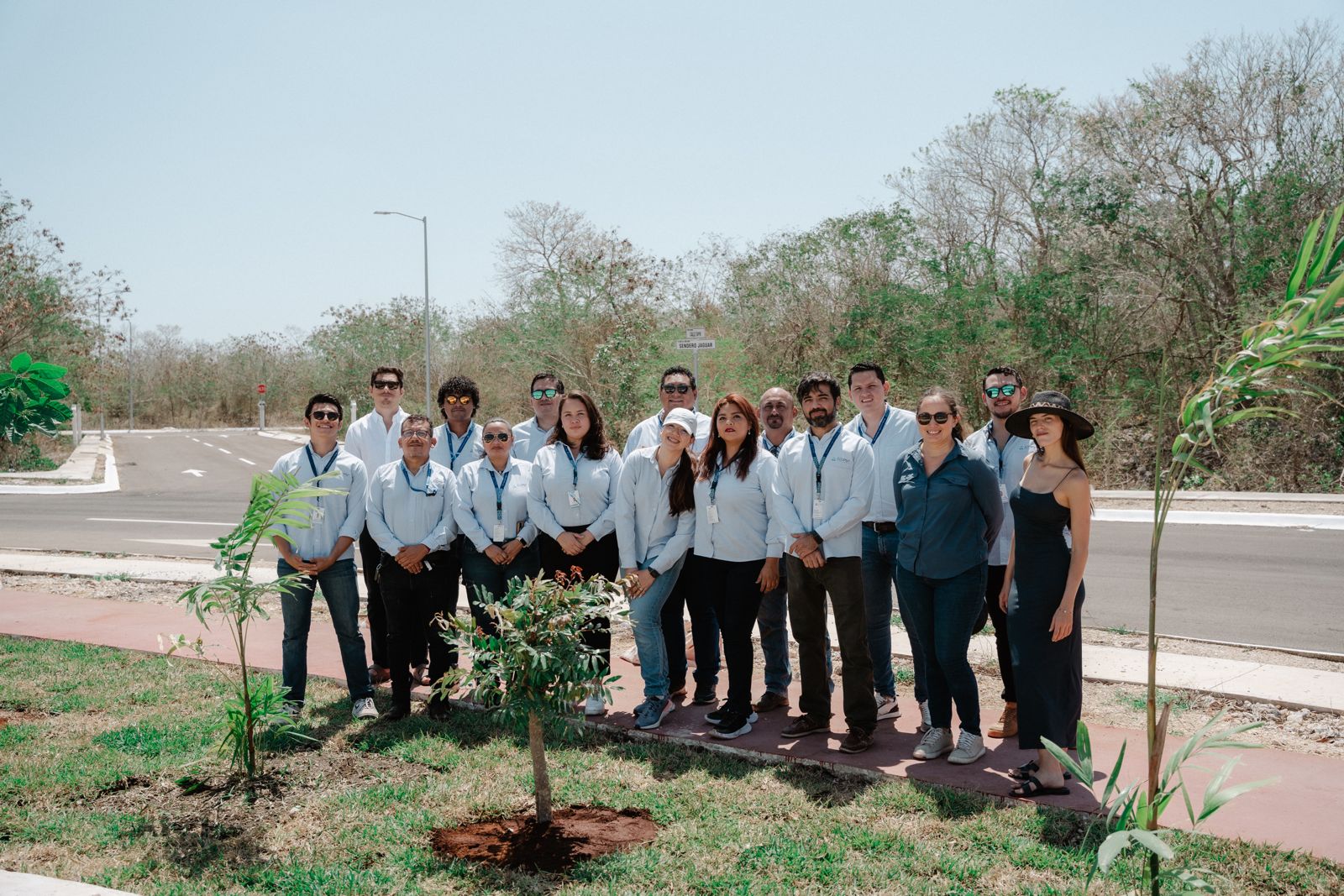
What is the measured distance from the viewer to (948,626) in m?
5.30

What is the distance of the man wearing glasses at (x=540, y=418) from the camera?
24.5 ft

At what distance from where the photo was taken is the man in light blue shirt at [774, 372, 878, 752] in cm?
551

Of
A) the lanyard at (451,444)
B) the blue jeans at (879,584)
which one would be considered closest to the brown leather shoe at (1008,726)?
the blue jeans at (879,584)

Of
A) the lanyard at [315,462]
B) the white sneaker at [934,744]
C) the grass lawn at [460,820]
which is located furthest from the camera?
the lanyard at [315,462]

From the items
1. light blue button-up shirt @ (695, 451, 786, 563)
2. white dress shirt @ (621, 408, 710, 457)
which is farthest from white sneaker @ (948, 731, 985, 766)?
white dress shirt @ (621, 408, 710, 457)

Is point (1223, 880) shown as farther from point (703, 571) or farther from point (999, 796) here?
point (703, 571)

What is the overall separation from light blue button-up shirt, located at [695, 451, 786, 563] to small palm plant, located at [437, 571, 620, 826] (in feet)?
4.62

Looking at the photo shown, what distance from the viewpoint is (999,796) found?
187 inches

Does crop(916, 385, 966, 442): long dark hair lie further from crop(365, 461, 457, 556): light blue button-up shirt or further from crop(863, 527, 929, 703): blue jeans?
crop(365, 461, 457, 556): light blue button-up shirt

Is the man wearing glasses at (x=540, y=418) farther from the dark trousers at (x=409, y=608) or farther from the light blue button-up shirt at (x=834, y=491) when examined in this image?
the light blue button-up shirt at (x=834, y=491)

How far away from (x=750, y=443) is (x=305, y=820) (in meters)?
3.12

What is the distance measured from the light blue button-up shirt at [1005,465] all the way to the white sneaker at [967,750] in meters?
1.05

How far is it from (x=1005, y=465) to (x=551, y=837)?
336cm

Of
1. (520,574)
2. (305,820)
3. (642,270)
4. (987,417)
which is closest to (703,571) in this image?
(520,574)
